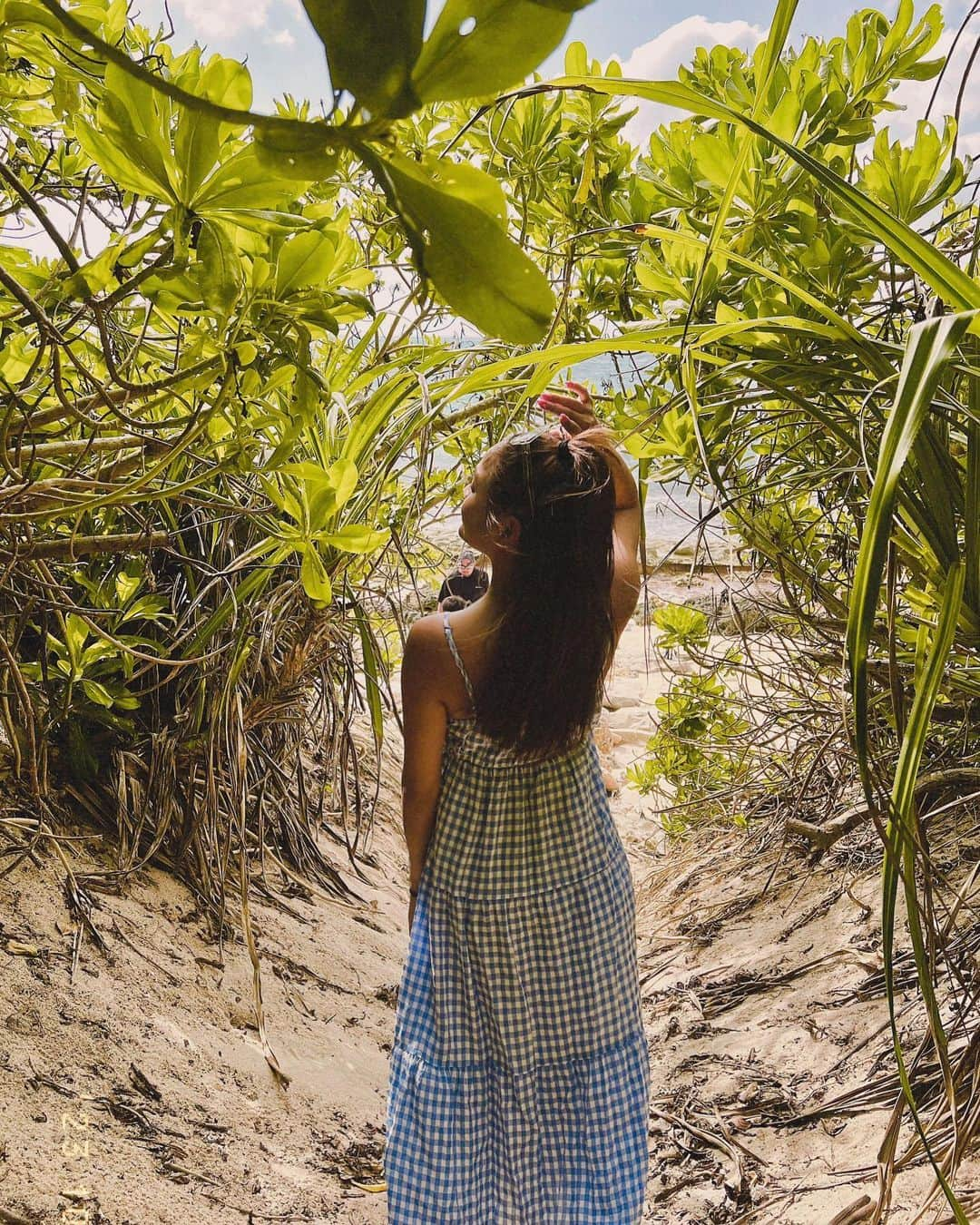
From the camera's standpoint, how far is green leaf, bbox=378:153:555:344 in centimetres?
23

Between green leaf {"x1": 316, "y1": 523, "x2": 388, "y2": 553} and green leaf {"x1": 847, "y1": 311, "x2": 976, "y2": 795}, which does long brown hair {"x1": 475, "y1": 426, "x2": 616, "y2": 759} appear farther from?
green leaf {"x1": 847, "y1": 311, "x2": 976, "y2": 795}

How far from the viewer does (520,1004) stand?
1.23 m

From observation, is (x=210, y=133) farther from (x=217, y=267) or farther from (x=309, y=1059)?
(x=309, y=1059)

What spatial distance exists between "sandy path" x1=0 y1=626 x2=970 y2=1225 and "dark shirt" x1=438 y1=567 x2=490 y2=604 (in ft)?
2.38

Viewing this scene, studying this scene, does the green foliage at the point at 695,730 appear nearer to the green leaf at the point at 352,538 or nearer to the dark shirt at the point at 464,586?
the dark shirt at the point at 464,586

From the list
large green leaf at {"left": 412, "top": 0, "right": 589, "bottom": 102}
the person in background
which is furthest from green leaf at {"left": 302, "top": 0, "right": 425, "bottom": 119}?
the person in background

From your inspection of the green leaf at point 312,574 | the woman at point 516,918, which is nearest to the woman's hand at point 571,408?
the woman at point 516,918

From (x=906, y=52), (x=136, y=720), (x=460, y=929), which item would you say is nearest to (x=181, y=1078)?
(x=460, y=929)

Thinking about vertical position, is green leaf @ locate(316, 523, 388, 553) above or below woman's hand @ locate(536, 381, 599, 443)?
below

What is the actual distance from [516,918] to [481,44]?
1.18m

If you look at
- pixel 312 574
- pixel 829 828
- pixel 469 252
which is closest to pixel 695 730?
pixel 829 828

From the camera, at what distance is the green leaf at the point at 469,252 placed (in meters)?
0.23

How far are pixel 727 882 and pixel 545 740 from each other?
1318 millimetres

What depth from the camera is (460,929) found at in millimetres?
1242
